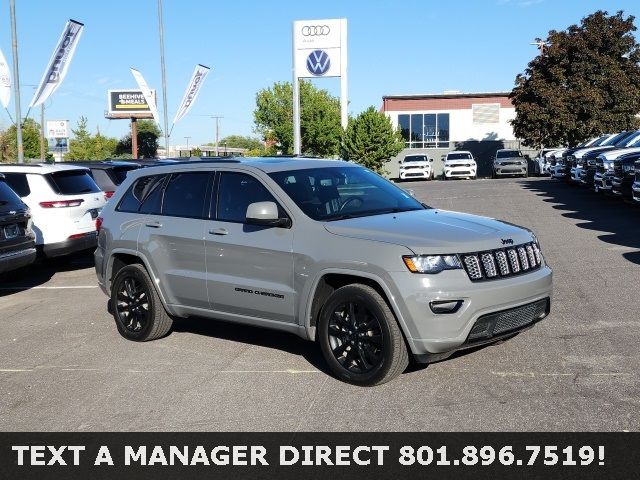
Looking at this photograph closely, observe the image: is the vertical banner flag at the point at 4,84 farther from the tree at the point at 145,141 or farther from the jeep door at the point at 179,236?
the tree at the point at 145,141

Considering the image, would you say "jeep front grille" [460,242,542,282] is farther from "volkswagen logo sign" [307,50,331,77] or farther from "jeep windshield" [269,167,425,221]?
"volkswagen logo sign" [307,50,331,77]

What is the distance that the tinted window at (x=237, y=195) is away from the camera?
22.4ft

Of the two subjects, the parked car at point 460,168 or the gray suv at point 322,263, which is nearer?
the gray suv at point 322,263

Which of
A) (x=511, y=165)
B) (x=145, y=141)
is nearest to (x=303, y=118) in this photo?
(x=511, y=165)

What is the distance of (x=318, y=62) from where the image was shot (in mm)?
39250

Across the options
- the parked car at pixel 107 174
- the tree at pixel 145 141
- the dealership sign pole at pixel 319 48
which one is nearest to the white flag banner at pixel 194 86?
the dealership sign pole at pixel 319 48

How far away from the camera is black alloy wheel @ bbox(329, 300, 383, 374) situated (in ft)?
19.2

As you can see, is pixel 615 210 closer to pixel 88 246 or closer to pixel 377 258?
pixel 88 246

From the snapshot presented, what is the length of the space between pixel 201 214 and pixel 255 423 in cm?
255

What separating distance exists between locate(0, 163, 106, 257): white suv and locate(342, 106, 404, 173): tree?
27.1m

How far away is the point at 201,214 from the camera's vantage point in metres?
7.19

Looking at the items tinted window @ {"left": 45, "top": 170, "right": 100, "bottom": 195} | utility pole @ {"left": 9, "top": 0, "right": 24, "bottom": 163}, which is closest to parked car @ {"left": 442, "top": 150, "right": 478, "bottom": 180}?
utility pole @ {"left": 9, "top": 0, "right": 24, "bottom": 163}

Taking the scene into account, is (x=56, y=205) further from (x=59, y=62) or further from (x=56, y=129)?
(x=56, y=129)

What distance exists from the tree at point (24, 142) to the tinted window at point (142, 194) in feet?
183
